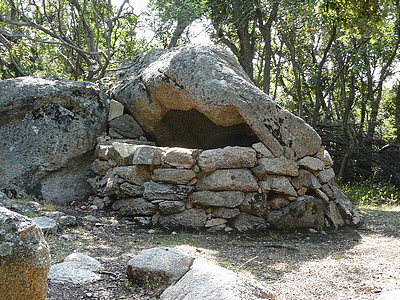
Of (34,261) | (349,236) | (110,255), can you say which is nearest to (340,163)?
(349,236)

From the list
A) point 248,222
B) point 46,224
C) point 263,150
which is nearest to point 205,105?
point 263,150

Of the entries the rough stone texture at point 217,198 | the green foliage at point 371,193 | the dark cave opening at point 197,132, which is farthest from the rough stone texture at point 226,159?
the green foliage at point 371,193

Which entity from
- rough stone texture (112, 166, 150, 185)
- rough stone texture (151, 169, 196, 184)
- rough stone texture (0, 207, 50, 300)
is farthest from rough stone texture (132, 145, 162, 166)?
rough stone texture (0, 207, 50, 300)

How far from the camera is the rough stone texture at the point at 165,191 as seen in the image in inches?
207

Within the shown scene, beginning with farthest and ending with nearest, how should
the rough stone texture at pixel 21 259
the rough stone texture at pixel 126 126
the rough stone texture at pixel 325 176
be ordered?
the rough stone texture at pixel 126 126 → the rough stone texture at pixel 325 176 → the rough stone texture at pixel 21 259

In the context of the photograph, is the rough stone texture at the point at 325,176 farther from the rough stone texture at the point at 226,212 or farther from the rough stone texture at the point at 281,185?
the rough stone texture at the point at 226,212

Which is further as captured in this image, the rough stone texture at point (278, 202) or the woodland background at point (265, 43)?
the woodland background at point (265, 43)

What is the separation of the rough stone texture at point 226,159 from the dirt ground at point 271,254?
91 centimetres

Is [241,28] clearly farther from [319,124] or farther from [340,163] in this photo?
[340,163]

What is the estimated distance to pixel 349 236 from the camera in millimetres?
5324

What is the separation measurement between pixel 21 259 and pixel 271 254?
9.77ft

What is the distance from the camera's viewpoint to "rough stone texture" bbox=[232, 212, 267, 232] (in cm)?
528

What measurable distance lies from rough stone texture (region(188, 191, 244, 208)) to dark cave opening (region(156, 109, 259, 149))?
1470 mm

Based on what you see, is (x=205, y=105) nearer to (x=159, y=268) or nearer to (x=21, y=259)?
(x=159, y=268)
